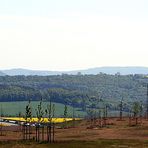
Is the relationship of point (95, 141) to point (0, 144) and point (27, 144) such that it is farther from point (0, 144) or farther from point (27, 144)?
point (0, 144)

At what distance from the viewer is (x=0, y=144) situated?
11794 cm

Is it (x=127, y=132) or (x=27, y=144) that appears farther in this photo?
(x=127, y=132)

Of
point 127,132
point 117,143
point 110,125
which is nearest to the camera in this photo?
point 117,143

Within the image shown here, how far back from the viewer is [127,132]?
15262 cm

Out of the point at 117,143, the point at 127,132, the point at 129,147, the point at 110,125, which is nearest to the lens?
the point at 129,147

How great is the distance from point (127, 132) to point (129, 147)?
1756 inches

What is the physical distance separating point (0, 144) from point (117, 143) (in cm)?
3575

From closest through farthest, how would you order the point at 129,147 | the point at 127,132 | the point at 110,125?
the point at 129,147
the point at 127,132
the point at 110,125

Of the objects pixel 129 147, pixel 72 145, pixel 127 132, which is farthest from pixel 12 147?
pixel 127 132

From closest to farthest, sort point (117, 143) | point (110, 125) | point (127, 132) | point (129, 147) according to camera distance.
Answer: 1. point (129, 147)
2. point (117, 143)
3. point (127, 132)
4. point (110, 125)

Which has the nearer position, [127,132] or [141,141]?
[141,141]

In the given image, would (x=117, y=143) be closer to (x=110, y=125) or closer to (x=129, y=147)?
(x=129, y=147)

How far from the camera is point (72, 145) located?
112688mm

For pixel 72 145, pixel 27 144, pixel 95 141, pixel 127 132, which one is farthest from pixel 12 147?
pixel 127 132
